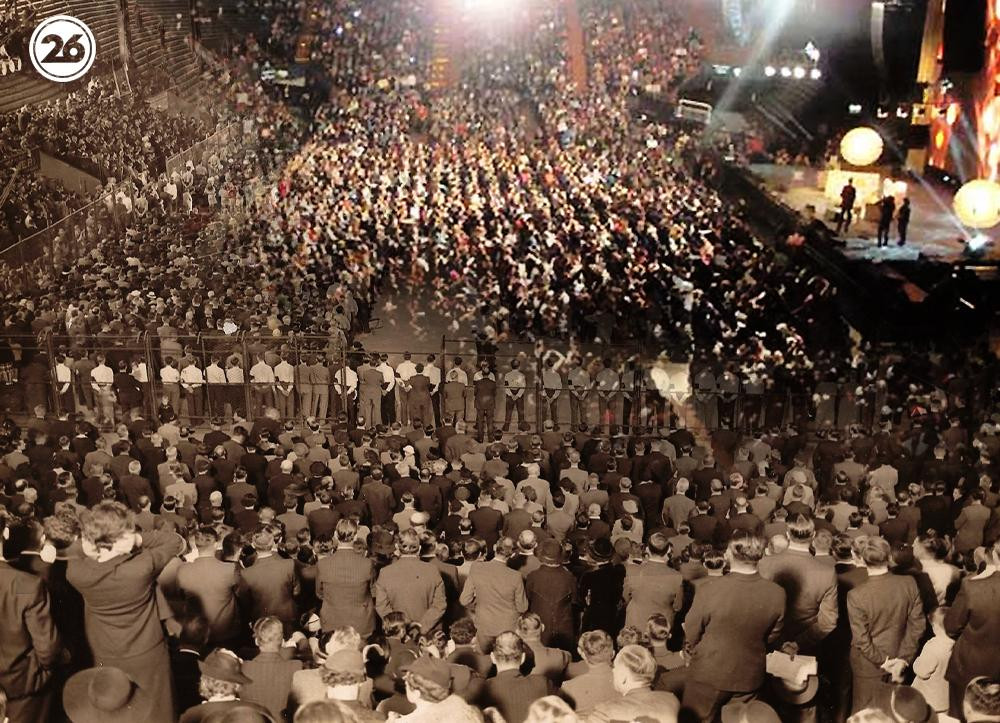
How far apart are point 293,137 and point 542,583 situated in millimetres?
35908

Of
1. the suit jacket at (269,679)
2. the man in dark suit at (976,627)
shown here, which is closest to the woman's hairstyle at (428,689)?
the suit jacket at (269,679)

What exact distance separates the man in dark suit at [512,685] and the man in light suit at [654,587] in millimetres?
1738

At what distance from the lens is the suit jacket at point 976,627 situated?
5.87 metres

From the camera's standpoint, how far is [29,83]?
25.5 metres

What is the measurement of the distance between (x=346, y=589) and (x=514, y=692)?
77.2 inches

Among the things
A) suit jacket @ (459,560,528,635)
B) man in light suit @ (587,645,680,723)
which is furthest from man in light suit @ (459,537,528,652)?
man in light suit @ (587,645,680,723)

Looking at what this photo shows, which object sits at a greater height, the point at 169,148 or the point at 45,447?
the point at 169,148

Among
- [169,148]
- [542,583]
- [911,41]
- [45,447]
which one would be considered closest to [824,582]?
[542,583]

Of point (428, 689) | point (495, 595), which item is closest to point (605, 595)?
point (495, 595)

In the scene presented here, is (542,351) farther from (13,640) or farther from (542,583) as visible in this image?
(13,640)

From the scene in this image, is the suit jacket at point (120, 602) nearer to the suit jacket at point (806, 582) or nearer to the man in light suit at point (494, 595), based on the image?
the man in light suit at point (494, 595)

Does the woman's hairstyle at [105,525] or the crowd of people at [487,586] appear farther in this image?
the woman's hairstyle at [105,525]

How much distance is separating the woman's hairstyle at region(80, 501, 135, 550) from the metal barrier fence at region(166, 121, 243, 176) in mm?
21640

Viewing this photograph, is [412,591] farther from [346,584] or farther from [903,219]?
[903,219]
